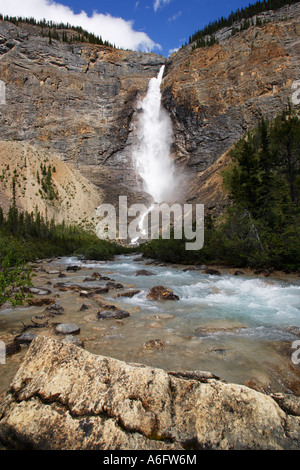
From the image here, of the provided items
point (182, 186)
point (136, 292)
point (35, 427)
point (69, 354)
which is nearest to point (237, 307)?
point (136, 292)

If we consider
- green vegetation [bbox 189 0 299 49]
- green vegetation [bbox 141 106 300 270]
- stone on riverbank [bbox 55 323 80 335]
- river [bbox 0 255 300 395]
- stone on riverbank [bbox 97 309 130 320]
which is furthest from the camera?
green vegetation [bbox 189 0 299 49]

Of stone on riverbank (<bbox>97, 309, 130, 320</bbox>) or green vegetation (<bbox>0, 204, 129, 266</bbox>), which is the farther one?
green vegetation (<bbox>0, 204, 129, 266</bbox>)

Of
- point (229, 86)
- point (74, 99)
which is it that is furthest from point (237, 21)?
point (74, 99)

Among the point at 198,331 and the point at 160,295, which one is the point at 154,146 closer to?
the point at 160,295

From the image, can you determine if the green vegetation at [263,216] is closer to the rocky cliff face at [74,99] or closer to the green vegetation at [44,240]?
the green vegetation at [44,240]

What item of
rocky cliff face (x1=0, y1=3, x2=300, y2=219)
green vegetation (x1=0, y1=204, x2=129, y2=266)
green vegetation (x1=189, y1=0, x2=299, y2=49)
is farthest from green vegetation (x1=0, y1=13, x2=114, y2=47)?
green vegetation (x1=0, y1=204, x2=129, y2=266)

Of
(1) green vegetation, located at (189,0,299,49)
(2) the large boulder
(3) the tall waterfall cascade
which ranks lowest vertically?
(2) the large boulder

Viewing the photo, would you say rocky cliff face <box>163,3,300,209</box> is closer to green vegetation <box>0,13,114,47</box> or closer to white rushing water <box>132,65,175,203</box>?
white rushing water <box>132,65,175,203</box>
